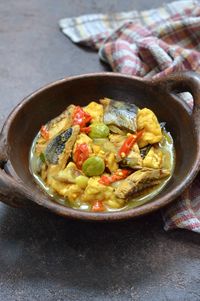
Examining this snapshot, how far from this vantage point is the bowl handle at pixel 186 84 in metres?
1.46

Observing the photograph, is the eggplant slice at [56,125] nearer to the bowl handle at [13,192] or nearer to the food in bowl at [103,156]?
the food in bowl at [103,156]

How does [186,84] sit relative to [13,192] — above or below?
below

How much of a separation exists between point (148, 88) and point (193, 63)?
383 mm

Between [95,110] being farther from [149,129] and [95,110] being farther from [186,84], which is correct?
[186,84]

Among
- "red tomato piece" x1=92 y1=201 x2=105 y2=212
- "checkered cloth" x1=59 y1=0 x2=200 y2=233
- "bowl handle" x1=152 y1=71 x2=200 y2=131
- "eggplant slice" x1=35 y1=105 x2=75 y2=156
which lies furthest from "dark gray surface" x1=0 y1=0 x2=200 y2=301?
"checkered cloth" x1=59 y1=0 x2=200 y2=233

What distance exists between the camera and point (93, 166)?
1.38 m

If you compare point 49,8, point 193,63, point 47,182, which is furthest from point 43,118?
point 49,8

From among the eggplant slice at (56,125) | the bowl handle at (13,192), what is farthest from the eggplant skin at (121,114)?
the bowl handle at (13,192)

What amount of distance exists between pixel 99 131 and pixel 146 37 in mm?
717

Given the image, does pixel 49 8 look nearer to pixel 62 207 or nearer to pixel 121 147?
pixel 121 147

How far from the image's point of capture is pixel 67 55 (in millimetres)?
2104

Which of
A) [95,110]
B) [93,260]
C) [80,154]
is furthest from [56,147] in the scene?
[93,260]

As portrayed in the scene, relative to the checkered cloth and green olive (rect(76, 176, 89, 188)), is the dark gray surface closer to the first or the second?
green olive (rect(76, 176, 89, 188))

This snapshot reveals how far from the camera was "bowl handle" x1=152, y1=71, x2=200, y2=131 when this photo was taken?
1457 mm
